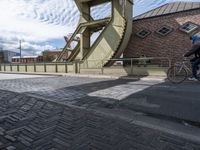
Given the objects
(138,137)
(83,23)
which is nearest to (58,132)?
(138,137)

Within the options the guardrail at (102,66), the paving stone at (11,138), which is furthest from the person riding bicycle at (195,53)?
the paving stone at (11,138)

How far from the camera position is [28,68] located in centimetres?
2614

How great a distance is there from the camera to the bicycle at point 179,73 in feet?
30.4

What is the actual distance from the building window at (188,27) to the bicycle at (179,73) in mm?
6442

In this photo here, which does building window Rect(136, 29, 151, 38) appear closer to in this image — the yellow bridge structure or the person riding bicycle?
the yellow bridge structure

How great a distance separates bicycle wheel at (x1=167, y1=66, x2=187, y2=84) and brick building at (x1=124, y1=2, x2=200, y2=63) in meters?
5.64

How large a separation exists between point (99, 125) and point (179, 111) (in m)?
2.11

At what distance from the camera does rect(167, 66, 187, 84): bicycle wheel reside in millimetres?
9329

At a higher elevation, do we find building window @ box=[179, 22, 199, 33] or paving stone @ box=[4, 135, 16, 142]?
building window @ box=[179, 22, 199, 33]

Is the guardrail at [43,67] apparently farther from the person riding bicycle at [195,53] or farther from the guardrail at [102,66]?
the person riding bicycle at [195,53]

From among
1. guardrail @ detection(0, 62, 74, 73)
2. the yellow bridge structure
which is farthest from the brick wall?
guardrail @ detection(0, 62, 74, 73)

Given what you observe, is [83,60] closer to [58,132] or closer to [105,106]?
[105,106]

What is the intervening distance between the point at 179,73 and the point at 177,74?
12cm

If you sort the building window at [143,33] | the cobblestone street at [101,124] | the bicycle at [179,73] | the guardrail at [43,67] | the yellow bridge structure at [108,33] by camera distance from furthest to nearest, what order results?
the guardrail at [43,67], the building window at [143,33], the yellow bridge structure at [108,33], the bicycle at [179,73], the cobblestone street at [101,124]
